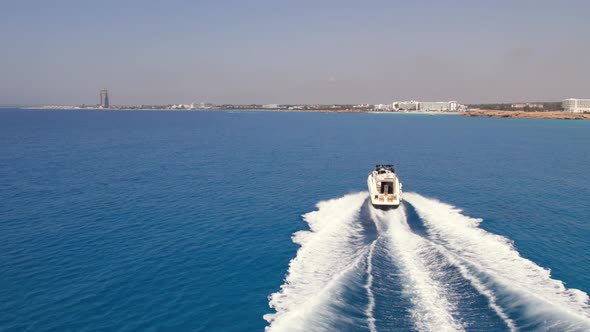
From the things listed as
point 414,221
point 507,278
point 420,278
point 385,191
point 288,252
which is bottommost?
point 288,252

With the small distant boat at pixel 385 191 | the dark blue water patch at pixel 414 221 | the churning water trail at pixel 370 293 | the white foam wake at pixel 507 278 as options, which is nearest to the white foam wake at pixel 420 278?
the dark blue water patch at pixel 414 221

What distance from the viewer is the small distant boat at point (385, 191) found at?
4312 centimetres

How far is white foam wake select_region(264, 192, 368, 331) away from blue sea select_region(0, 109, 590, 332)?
0.47 ft

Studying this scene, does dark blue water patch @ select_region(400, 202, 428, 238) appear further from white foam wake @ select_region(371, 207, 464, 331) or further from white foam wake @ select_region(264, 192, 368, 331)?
white foam wake @ select_region(264, 192, 368, 331)

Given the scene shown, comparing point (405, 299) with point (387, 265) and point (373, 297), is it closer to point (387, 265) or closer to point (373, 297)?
point (373, 297)

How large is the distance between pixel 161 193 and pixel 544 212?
1875 inches

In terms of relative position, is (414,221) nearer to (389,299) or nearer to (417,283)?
(417,283)

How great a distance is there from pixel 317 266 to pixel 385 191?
18.3 meters

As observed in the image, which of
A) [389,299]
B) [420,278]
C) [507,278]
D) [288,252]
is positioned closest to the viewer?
[389,299]

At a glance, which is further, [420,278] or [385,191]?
[385,191]

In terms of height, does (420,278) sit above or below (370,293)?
above

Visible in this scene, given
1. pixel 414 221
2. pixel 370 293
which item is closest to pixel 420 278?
pixel 370 293

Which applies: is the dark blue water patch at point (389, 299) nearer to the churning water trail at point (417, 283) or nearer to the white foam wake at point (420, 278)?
the churning water trail at point (417, 283)

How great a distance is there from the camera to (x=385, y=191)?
44.6 m
